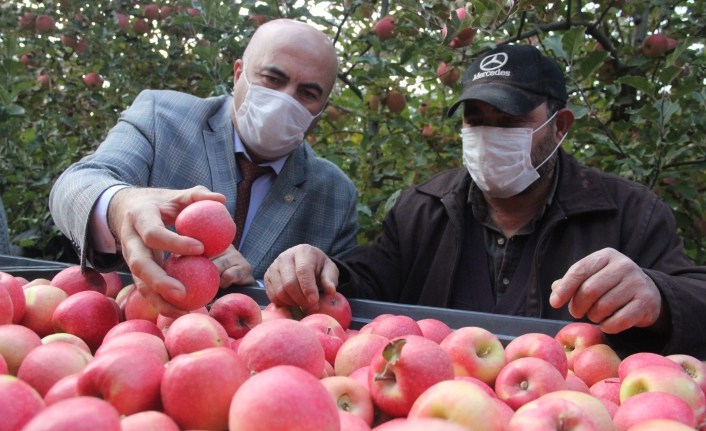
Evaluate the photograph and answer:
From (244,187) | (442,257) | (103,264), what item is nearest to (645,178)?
(442,257)

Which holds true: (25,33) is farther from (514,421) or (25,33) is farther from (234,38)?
(514,421)

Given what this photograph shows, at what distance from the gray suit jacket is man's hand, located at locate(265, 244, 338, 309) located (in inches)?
25.8

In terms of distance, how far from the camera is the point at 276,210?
2.57 meters

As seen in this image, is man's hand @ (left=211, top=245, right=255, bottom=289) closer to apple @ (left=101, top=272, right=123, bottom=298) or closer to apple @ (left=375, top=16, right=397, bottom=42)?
apple @ (left=101, top=272, right=123, bottom=298)

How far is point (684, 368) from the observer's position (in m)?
1.27

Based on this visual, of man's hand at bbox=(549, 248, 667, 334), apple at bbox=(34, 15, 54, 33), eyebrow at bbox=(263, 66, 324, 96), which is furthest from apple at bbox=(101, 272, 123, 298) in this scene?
apple at bbox=(34, 15, 54, 33)

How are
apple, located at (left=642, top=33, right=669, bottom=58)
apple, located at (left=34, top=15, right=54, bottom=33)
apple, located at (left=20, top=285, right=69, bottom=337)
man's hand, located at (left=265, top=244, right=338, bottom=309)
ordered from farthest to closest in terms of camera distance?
apple, located at (left=34, top=15, right=54, bottom=33), apple, located at (left=642, top=33, right=669, bottom=58), man's hand, located at (left=265, top=244, right=338, bottom=309), apple, located at (left=20, top=285, right=69, bottom=337)

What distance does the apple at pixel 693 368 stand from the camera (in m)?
1.21

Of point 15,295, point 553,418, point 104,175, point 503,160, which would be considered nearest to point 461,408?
point 553,418

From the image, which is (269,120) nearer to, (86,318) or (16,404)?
(86,318)

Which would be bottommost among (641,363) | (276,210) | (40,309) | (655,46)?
(276,210)

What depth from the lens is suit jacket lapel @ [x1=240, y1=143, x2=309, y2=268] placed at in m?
2.48

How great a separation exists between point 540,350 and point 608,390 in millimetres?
157

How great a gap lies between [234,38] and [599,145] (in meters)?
2.19
